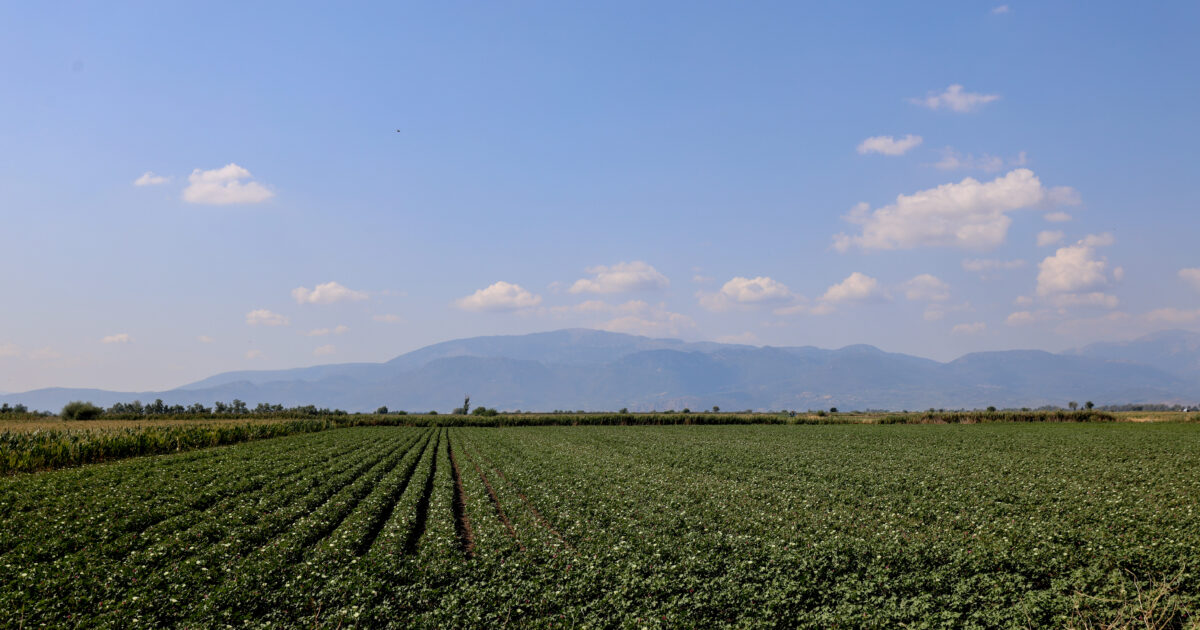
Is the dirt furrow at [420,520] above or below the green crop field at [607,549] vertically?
below

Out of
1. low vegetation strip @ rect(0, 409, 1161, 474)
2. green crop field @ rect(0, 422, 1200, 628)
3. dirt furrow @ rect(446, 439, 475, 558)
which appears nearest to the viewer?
green crop field @ rect(0, 422, 1200, 628)

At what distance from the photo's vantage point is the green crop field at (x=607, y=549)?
12.4 meters

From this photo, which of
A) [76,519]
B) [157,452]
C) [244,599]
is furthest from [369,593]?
[157,452]

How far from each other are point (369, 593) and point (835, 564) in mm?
11429

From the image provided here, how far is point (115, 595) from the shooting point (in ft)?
42.4

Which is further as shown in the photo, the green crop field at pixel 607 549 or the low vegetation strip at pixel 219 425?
the low vegetation strip at pixel 219 425

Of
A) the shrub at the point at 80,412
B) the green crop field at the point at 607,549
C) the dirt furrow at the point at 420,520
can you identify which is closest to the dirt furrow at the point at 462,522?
the green crop field at the point at 607,549

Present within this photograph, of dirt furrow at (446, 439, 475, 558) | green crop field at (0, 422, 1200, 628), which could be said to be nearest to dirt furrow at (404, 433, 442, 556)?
green crop field at (0, 422, 1200, 628)

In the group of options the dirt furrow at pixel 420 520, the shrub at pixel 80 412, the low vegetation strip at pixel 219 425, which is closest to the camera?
the dirt furrow at pixel 420 520

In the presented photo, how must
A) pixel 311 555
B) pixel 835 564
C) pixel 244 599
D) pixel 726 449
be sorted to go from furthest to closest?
pixel 726 449, pixel 311 555, pixel 835 564, pixel 244 599

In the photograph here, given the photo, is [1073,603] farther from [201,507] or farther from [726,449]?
[726,449]

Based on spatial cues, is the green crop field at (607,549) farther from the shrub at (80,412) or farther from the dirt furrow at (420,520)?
the shrub at (80,412)

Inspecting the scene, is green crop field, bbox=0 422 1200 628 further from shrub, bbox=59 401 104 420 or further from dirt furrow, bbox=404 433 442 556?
shrub, bbox=59 401 104 420

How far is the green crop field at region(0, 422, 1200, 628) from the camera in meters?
12.4
